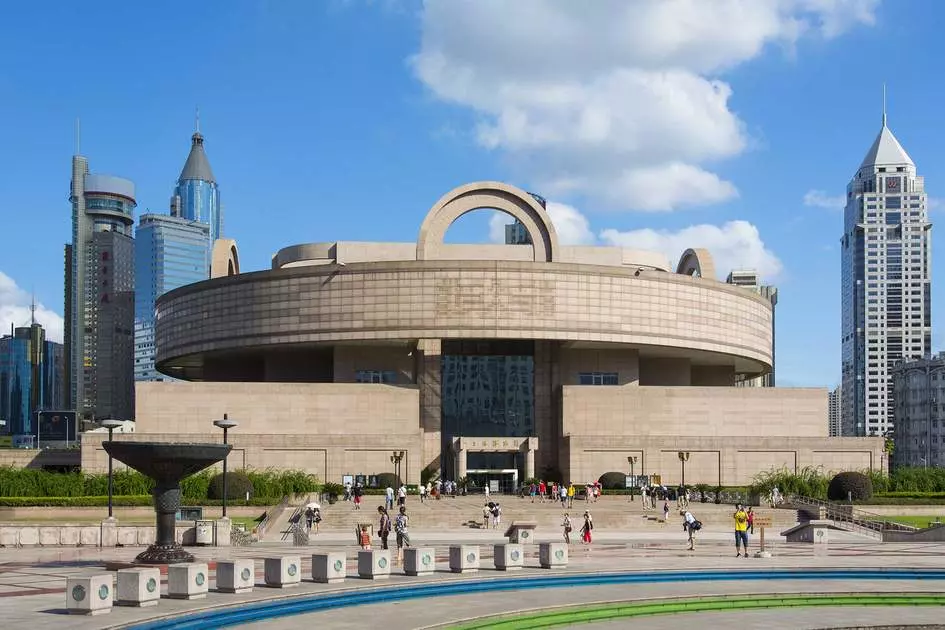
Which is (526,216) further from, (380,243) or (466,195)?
(380,243)

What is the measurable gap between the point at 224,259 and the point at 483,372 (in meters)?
22.5

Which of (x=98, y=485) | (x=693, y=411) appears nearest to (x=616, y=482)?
(x=693, y=411)

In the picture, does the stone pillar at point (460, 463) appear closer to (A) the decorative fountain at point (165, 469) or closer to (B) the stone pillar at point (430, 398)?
(B) the stone pillar at point (430, 398)

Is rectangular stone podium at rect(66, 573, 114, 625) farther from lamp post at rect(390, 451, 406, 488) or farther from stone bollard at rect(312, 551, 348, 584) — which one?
lamp post at rect(390, 451, 406, 488)

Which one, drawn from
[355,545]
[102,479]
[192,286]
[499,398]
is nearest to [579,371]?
[499,398]

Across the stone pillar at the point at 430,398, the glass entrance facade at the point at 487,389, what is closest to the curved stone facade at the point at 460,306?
the stone pillar at the point at 430,398

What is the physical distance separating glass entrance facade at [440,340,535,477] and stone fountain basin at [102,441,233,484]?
49613 millimetres

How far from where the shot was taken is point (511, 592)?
2594 cm

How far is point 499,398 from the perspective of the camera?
8169 centimetres

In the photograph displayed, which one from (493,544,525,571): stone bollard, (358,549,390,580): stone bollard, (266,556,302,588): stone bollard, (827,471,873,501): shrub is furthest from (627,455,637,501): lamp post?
(266,556,302,588): stone bollard

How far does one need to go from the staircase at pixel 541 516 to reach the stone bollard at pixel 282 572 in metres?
24.2

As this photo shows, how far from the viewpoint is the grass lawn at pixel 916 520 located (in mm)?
56559

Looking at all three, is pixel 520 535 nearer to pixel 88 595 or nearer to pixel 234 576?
pixel 234 576

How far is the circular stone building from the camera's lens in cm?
7575
